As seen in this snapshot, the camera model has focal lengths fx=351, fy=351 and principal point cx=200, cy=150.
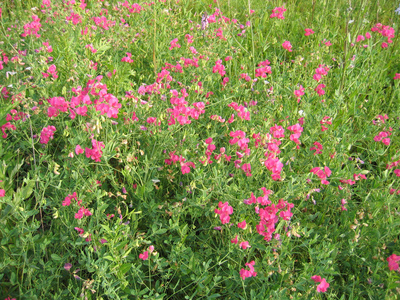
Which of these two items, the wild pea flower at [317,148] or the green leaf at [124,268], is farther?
the wild pea flower at [317,148]

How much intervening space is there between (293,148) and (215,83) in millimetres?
937

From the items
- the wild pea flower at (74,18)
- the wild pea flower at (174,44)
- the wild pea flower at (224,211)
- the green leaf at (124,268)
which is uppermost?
the wild pea flower at (74,18)

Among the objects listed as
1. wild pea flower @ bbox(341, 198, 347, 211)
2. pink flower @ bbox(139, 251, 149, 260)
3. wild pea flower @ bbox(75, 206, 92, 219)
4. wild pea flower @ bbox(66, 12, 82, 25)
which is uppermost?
wild pea flower @ bbox(66, 12, 82, 25)

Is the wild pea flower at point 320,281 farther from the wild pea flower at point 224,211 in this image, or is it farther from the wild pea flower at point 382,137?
the wild pea flower at point 382,137

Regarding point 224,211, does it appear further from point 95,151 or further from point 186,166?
point 95,151

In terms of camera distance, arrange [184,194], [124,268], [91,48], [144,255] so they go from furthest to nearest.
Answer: [91,48]
[184,194]
[144,255]
[124,268]

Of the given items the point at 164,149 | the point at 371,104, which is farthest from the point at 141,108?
the point at 371,104

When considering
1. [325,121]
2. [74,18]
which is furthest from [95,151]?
[74,18]

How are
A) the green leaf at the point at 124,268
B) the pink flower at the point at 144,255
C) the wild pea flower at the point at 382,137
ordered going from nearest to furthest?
the green leaf at the point at 124,268
the pink flower at the point at 144,255
the wild pea flower at the point at 382,137

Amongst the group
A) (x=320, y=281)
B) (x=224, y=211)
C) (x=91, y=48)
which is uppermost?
(x=91, y=48)

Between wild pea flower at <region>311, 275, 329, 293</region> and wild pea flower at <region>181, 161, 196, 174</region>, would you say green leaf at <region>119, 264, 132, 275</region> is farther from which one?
wild pea flower at <region>311, 275, 329, 293</region>

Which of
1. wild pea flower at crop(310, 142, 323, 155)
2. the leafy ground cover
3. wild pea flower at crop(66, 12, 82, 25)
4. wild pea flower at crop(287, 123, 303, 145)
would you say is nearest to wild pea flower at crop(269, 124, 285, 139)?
the leafy ground cover

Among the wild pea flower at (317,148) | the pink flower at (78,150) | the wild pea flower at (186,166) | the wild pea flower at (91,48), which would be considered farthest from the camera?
the wild pea flower at (91,48)

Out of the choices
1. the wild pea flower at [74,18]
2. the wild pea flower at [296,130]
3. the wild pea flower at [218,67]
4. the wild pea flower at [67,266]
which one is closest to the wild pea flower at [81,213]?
the wild pea flower at [67,266]
